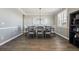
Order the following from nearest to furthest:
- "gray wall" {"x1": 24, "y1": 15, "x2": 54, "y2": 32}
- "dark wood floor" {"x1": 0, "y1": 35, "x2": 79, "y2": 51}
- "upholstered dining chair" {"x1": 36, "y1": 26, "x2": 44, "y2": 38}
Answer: "dark wood floor" {"x1": 0, "y1": 35, "x2": 79, "y2": 51}
"gray wall" {"x1": 24, "y1": 15, "x2": 54, "y2": 32}
"upholstered dining chair" {"x1": 36, "y1": 26, "x2": 44, "y2": 38}

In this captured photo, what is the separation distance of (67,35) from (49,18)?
80 centimetres

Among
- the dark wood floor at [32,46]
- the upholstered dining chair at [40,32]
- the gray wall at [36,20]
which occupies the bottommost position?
the dark wood floor at [32,46]

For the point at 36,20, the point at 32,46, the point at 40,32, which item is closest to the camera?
the point at 32,46

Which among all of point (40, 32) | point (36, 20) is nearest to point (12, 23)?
point (36, 20)

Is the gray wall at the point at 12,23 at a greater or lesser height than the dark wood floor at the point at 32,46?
greater

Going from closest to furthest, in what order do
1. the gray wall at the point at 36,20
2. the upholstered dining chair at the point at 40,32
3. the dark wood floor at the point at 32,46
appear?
the dark wood floor at the point at 32,46 → the gray wall at the point at 36,20 → the upholstered dining chair at the point at 40,32

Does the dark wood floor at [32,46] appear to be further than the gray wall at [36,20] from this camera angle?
No

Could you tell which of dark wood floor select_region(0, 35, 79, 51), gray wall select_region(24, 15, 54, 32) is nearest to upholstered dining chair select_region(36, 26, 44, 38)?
gray wall select_region(24, 15, 54, 32)

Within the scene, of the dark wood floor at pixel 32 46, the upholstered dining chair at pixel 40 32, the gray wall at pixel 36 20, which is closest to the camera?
the dark wood floor at pixel 32 46

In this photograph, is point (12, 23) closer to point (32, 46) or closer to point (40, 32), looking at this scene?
point (32, 46)

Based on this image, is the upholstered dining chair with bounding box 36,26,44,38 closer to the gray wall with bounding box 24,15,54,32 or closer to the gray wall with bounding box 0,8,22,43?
the gray wall with bounding box 24,15,54,32

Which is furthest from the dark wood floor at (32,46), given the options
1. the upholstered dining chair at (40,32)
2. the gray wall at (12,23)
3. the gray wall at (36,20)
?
the upholstered dining chair at (40,32)

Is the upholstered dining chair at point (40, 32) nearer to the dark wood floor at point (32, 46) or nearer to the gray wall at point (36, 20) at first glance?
the gray wall at point (36, 20)

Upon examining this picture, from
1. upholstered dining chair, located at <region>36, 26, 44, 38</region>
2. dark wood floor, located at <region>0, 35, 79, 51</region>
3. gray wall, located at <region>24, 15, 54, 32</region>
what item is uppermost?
gray wall, located at <region>24, 15, 54, 32</region>
